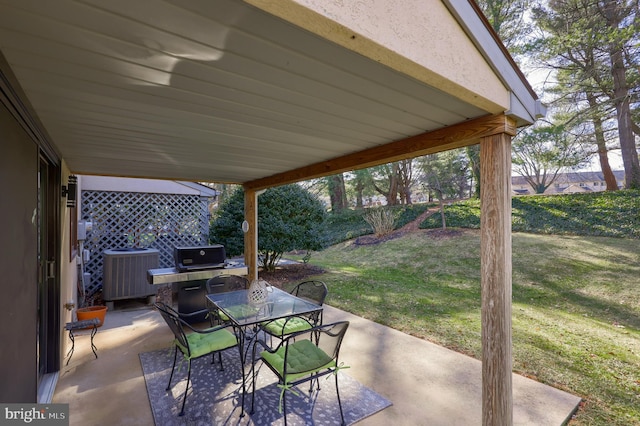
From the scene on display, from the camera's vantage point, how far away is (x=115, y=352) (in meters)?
3.29

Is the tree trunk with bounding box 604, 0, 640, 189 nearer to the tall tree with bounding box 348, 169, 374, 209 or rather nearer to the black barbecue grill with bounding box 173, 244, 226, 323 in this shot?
the tall tree with bounding box 348, 169, 374, 209

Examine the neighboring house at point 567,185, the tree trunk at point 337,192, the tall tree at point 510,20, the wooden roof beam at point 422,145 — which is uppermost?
the tall tree at point 510,20

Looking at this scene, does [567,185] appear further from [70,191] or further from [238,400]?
[70,191]

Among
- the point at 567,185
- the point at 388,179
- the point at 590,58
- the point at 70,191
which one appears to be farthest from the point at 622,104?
the point at 567,185

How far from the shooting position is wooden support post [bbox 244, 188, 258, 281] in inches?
201

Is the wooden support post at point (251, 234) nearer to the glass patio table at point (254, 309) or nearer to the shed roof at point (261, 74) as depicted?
the glass patio table at point (254, 309)

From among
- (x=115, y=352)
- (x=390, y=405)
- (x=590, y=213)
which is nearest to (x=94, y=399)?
(x=115, y=352)

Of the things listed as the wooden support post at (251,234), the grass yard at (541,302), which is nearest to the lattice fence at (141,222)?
the wooden support post at (251,234)

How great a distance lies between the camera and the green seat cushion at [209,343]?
2467 mm

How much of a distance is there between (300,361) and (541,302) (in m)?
5.04

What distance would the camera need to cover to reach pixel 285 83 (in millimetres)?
1479

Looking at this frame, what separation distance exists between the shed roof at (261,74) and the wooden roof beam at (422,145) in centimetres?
1

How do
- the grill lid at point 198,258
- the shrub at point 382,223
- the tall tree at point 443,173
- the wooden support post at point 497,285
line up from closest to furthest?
→ the wooden support post at point 497,285, the grill lid at point 198,258, the tall tree at point 443,173, the shrub at point 382,223

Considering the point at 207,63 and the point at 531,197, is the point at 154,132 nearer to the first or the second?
the point at 207,63
